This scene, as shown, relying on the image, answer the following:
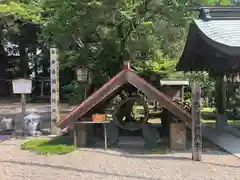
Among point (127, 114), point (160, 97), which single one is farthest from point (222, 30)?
point (127, 114)

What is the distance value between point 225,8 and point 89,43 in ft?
21.2

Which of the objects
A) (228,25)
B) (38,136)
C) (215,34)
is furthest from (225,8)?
(38,136)

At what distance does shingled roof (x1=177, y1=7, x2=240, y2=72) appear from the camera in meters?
8.60

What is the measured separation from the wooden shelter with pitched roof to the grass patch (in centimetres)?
450

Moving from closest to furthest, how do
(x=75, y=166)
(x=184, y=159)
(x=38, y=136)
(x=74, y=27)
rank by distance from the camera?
(x=75, y=166), (x=184, y=159), (x=38, y=136), (x=74, y=27)

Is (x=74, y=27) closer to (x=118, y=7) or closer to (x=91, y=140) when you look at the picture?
(x=118, y=7)

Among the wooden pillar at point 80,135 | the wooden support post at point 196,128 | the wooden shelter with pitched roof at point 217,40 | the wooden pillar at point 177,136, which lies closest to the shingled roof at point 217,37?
the wooden shelter with pitched roof at point 217,40

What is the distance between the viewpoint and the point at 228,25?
9.69 metres

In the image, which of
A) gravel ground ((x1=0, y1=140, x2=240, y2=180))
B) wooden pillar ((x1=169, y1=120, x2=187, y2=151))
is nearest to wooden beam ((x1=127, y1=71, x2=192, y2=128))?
wooden pillar ((x1=169, y1=120, x2=187, y2=151))

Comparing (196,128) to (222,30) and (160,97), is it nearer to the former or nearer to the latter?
(160,97)

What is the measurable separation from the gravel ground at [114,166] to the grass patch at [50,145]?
1.07ft

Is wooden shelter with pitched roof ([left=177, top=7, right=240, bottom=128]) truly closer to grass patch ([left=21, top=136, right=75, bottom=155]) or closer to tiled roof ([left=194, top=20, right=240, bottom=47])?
tiled roof ([left=194, top=20, right=240, bottom=47])

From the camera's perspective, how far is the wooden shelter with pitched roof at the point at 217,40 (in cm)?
864

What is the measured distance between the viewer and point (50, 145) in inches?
384
